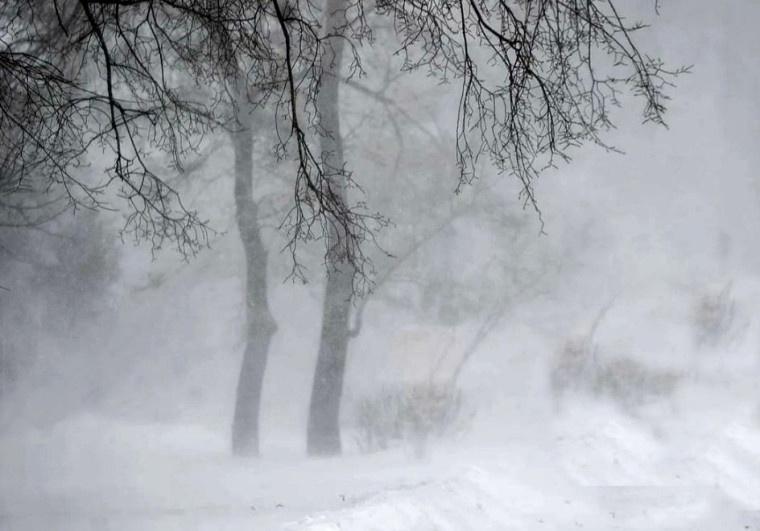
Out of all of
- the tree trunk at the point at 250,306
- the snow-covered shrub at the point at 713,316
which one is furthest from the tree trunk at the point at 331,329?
the snow-covered shrub at the point at 713,316

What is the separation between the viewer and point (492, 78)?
7.22 metres

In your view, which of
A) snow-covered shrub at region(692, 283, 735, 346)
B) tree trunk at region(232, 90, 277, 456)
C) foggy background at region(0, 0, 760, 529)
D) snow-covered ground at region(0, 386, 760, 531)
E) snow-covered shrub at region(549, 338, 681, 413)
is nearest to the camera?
snow-covered ground at region(0, 386, 760, 531)

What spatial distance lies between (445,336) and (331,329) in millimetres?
971

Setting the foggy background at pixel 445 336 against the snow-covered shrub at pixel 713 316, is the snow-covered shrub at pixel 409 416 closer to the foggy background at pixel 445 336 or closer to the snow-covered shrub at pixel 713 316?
the foggy background at pixel 445 336

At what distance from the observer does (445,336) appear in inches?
277

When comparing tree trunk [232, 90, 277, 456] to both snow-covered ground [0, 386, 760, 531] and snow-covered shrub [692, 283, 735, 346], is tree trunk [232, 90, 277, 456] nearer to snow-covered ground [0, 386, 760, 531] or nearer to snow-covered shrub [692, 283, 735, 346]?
snow-covered ground [0, 386, 760, 531]

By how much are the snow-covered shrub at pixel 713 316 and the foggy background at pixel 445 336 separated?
20 millimetres

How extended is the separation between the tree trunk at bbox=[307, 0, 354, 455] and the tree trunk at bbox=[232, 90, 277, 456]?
46 cm

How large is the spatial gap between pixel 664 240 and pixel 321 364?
3.26 meters

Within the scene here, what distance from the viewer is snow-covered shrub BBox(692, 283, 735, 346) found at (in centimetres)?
750

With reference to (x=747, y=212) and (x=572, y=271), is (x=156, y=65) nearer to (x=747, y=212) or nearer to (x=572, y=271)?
(x=572, y=271)

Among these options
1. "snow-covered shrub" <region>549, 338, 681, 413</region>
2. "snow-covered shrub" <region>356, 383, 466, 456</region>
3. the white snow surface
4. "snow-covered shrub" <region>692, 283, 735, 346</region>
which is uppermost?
"snow-covered shrub" <region>692, 283, 735, 346</region>

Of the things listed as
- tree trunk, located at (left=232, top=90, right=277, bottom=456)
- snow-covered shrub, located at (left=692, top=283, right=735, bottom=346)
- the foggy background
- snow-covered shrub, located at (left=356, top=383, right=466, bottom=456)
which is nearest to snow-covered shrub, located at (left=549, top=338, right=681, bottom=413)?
the foggy background

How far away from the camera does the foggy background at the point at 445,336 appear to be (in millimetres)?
6613
